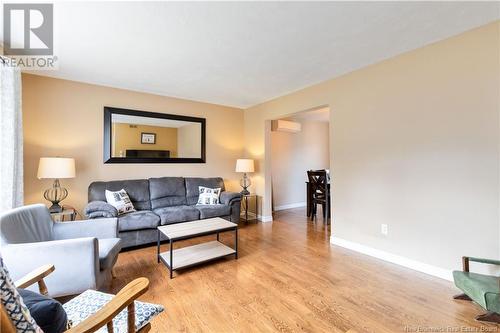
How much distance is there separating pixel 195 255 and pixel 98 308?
1.46 meters

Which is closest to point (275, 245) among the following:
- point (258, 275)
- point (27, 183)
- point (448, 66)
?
point (258, 275)

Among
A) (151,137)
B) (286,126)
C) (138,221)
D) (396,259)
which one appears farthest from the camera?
(286,126)

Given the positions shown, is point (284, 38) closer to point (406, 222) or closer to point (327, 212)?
point (406, 222)

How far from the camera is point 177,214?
3.35 metres

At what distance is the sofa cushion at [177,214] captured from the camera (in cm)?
326

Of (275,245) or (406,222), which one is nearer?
(406,222)

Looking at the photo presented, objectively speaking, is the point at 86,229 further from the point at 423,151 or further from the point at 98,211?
the point at 423,151

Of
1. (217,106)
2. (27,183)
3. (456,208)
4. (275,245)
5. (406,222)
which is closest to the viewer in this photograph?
(456,208)

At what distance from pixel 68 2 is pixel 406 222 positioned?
3.80 meters

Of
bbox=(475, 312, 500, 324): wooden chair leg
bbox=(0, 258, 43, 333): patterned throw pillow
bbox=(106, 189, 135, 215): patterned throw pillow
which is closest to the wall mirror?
bbox=(106, 189, 135, 215): patterned throw pillow

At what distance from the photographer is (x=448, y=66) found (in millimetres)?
2221

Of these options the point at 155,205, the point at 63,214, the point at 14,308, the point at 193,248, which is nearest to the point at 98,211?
the point at 63,214

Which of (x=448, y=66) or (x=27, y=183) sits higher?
(x=448, y=66)

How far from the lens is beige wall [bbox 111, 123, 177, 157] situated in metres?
3.67
